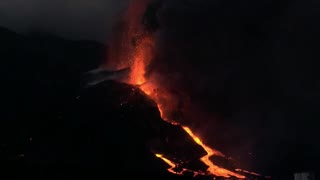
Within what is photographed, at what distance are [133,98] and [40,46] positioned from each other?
1224 inches

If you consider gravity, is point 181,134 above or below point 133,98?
below

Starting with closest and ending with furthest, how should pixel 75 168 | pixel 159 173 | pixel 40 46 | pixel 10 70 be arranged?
1. pixel 159 173
2. pixel 75 168
3. pixel 10 70
4. pixel 40 46

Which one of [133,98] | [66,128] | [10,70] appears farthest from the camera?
[10,70]

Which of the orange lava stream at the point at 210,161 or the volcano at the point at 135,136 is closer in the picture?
the orange lava stream at the point at 210,161

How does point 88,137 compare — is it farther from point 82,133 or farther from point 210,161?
point 210,161

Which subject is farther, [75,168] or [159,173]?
[75,168]

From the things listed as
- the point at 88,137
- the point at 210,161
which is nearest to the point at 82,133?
the point at 88,137

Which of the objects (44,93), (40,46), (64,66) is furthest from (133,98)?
(40,46)

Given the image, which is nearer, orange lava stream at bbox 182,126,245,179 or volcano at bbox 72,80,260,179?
orange lava stream at bbox 182,126,245,179

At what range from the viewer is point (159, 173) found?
44.3 meters

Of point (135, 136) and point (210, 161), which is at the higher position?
point (135, 136)

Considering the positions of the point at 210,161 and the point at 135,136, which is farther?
the point at 135,136

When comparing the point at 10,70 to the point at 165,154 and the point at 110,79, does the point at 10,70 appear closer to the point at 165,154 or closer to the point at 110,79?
the point at 110,79

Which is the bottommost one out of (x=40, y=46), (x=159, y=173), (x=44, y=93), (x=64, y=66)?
(x=159, y=173)
